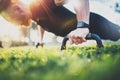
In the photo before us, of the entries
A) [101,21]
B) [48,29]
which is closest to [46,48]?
[48,29]

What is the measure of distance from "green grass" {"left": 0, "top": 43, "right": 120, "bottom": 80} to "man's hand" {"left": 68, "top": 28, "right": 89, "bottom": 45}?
0.20 feet

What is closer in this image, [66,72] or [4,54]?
[66,72]

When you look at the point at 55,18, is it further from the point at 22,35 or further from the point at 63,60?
the point at 63,60

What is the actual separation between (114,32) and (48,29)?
62 centimetres

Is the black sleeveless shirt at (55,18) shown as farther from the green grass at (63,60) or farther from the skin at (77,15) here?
the green grass at (63,60)

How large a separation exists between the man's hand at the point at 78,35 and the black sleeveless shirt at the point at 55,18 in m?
0.04

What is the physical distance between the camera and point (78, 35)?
2947mm

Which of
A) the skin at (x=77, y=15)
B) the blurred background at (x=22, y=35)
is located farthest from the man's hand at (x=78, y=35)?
Answer: the blurred background at (x=22, y=35)

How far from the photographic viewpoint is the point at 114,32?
303 cm

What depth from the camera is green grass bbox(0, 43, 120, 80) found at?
245 cm

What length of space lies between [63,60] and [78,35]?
0.56m

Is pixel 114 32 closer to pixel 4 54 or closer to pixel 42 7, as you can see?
pixel 42 7

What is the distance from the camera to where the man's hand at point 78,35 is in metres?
2.93

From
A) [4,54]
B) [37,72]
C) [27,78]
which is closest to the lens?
[37,72]
